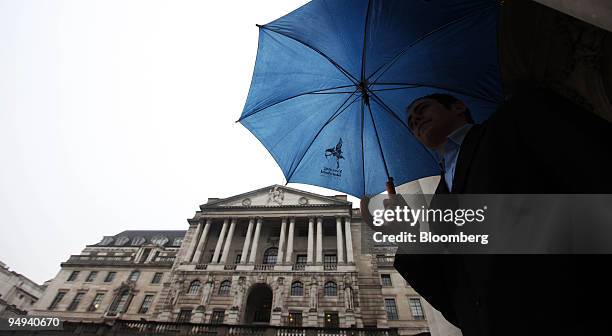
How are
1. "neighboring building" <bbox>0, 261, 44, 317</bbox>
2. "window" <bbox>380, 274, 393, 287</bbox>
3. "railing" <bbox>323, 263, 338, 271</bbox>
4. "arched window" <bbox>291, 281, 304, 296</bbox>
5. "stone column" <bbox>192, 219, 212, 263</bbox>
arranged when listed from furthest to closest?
"neighboring building" <bbox>0, 261, 44, 317</bbox>
"stone column" <bbox>192, 219, 212, 263</bbox>
"window" <bbox>380, 274, 393, 287</bbox>
"railing" <bbox>323, 263, 338, 271</bbox>
"arched window" <bbox>291, 281, 304, 296</bbox>

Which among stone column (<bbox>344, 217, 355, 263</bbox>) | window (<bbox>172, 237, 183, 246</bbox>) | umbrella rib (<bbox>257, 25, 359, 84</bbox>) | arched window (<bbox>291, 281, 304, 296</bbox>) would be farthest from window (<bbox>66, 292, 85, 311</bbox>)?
umbrella rib (<bbox>257, 25, 359, 84</bbox>)

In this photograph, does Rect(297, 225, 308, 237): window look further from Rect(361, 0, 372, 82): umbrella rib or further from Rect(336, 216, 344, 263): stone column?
Rect(361, 0, 372, 82): umbrella rib

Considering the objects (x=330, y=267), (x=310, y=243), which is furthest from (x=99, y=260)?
(x=330, y=267)

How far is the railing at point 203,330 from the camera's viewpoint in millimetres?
17312

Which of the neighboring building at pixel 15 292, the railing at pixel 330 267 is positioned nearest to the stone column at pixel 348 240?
the railing at pixel 330 267

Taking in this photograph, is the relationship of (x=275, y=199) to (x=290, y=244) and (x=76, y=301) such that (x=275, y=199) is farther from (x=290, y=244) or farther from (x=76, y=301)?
(x=76, y=301)

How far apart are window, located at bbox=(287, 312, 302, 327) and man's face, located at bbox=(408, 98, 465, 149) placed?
974 inches

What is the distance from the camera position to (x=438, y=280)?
1.88 metres

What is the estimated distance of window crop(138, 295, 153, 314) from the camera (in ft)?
104

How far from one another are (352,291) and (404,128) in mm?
23282

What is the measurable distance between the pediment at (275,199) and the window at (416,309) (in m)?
12.8

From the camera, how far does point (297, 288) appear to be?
81.8 ft

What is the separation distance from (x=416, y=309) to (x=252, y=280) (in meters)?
16.2

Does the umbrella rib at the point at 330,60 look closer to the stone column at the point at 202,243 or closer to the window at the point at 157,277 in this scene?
the stone column at the point at 202,243
